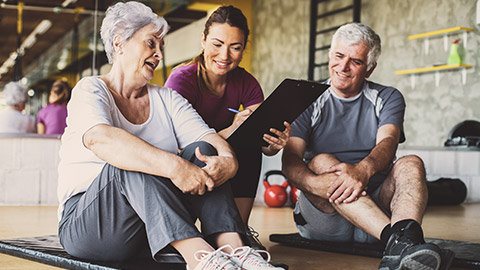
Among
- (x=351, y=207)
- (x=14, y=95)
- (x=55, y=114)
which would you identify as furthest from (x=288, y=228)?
(x=14, y=95)

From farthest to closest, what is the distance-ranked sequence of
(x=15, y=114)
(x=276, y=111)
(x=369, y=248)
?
(x=15, y=114), (x=369, y=248), (x=276, y=111)

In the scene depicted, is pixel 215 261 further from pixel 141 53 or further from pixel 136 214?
pixel 141 53

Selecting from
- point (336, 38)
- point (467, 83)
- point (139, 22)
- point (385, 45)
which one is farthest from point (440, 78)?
→ point (139, 22)

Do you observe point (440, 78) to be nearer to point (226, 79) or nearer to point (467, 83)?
point (467, 83)

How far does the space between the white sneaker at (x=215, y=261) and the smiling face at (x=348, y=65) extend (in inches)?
40.2

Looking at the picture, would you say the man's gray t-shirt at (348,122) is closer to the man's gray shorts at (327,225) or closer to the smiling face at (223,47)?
the man's gray shorts at (327,225)

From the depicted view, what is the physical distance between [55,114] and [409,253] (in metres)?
3.96

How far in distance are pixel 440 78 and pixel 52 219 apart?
13.0ft

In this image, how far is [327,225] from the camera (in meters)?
2.21

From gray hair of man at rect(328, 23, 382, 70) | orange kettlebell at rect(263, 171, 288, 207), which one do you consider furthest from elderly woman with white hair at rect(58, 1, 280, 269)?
orange kettlebell at rect(263, 171, 288, 207)

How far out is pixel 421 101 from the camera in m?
Result: 5.80

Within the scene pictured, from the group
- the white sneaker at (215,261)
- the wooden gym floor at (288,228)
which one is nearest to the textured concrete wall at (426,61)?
the wooden gym floor at (288,228)

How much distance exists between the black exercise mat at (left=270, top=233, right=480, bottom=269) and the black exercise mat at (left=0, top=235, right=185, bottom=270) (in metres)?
0.79

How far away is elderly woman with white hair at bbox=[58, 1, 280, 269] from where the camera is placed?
1425 millimetres
